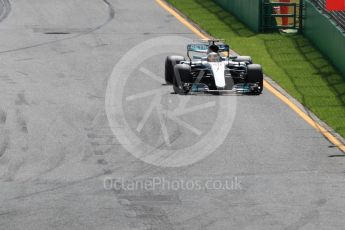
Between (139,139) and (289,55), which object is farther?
(289,55)

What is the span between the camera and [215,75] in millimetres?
33750

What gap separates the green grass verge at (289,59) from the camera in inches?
1354

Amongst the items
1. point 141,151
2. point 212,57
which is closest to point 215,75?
point 212,57

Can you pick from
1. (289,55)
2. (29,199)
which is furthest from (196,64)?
(29,199)

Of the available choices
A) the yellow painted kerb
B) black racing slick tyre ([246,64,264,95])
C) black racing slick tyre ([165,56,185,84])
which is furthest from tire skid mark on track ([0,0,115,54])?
black racing slick tyre ([246,64,264,95])

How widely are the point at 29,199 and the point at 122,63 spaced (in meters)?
14.0

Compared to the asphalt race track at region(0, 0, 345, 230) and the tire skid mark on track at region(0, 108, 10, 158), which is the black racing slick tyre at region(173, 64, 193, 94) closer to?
the asphalt race track at region(0, 0, 345, 230)

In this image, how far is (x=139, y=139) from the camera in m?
30.6

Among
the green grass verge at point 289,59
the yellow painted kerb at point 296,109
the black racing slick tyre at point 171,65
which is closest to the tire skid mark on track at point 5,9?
the green grass verge at point 289,59

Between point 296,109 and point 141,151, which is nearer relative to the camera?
point 141,151

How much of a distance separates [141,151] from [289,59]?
1146 cm

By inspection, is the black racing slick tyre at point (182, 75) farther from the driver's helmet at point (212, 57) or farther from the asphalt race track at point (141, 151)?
the driver's helmet at point (212, 57)

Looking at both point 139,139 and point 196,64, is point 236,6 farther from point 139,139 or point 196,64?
point 139,139

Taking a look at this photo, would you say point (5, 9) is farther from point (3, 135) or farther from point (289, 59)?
point (3, 135)
